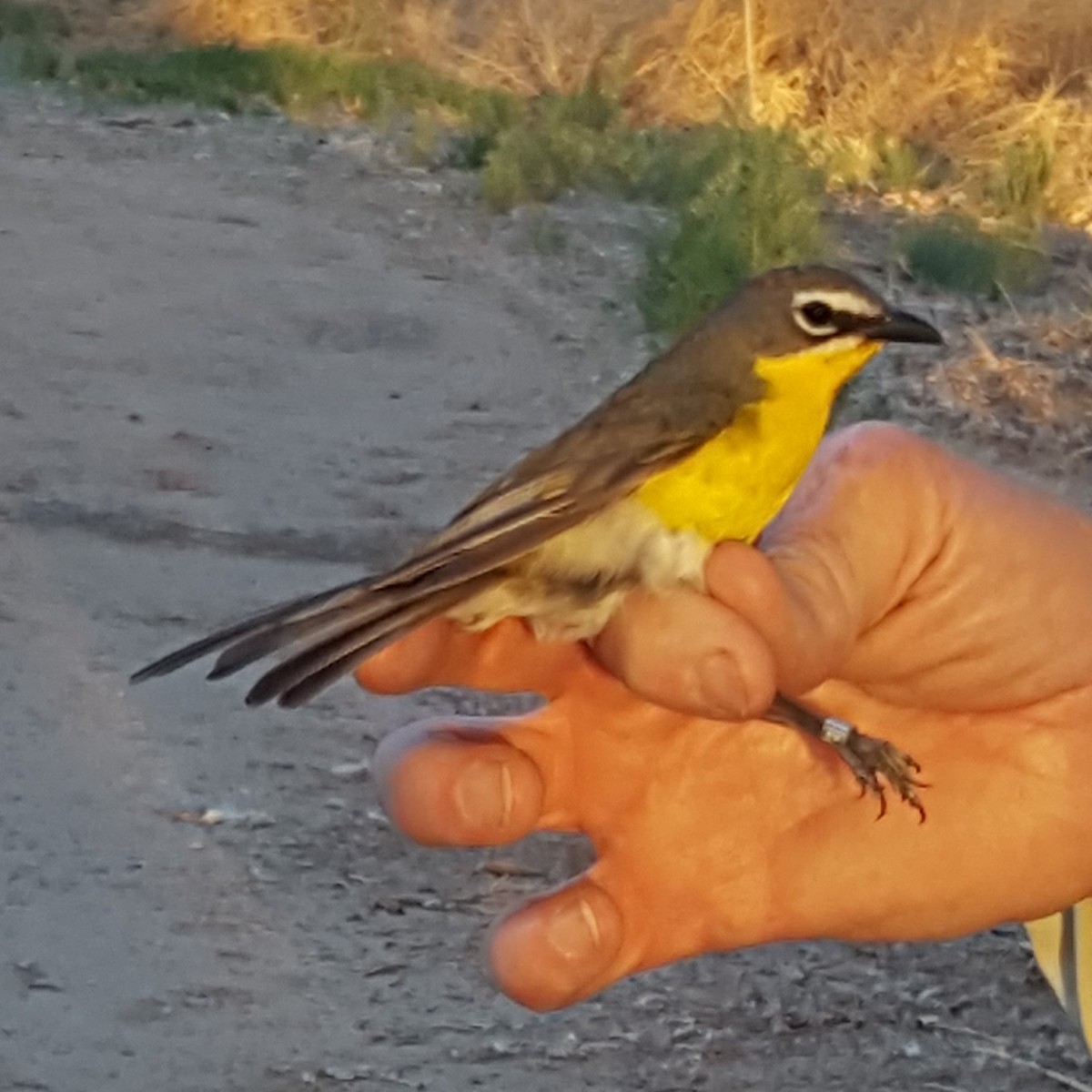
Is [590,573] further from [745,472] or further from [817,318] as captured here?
[817,318]

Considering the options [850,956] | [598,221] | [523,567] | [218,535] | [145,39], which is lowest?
[145,39]

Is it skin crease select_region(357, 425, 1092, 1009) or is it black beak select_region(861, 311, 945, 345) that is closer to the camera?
skin crease select_region(357, 425, 1092, 1009)

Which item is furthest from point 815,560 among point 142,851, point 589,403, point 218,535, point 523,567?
point 589,403

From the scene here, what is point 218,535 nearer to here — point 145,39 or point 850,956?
point 850,956

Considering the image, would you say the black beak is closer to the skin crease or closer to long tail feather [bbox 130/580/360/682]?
the skin crease

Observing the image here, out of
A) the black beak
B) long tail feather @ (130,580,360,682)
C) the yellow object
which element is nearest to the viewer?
long tail feather @ (130,580,360,682)

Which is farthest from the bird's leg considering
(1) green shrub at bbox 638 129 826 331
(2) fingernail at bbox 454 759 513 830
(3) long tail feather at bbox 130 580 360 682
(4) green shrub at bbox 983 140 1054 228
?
(4) green shrub at bbox 983 140 1054 228

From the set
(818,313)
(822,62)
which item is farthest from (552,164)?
(818,313)
